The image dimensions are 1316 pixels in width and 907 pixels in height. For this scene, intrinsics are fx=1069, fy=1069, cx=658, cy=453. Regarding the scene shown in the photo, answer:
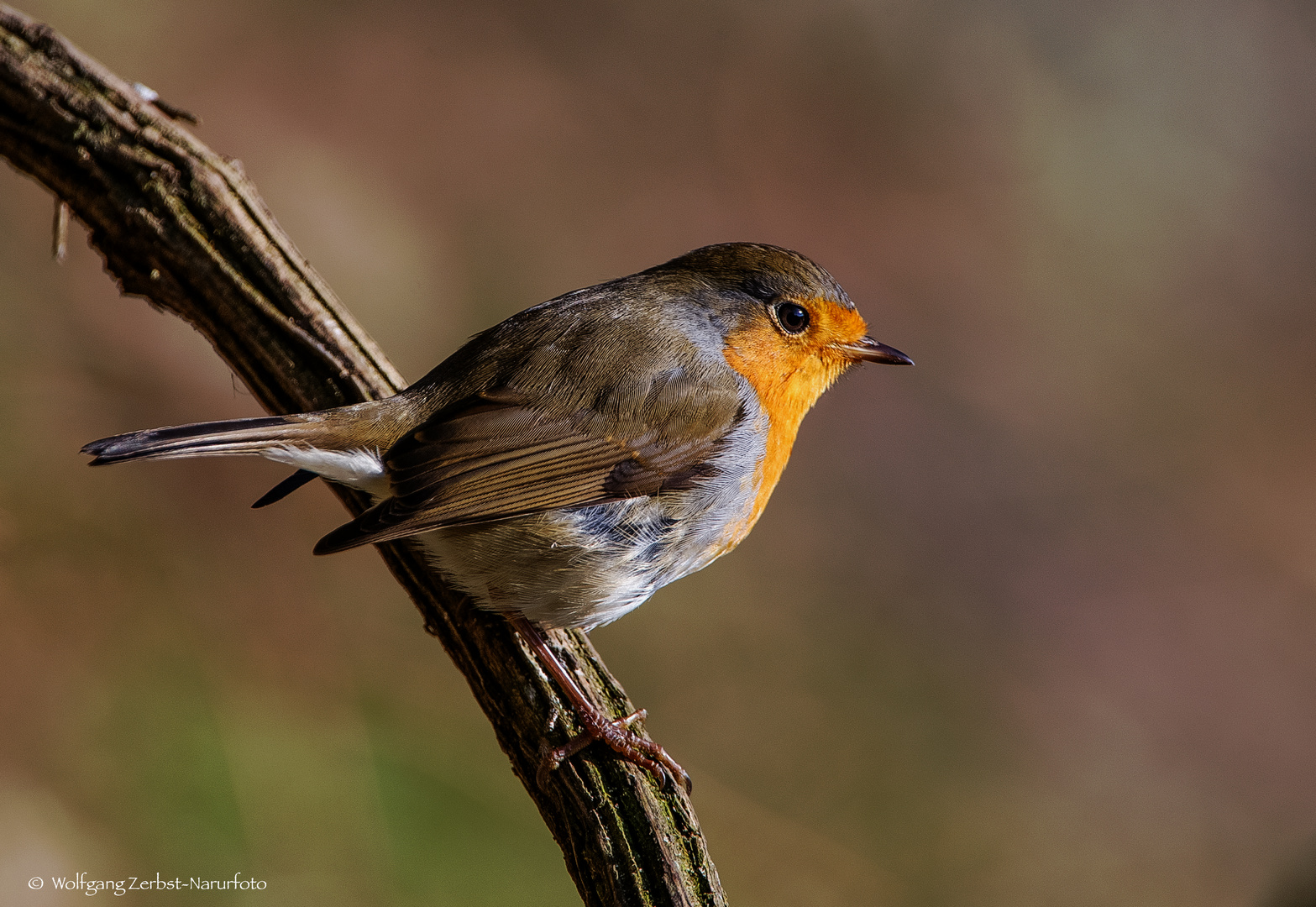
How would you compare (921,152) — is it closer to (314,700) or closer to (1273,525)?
(1273,525)

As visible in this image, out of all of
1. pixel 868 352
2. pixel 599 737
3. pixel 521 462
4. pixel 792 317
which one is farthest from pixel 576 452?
pixel 868 352

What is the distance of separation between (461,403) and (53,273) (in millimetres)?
4029

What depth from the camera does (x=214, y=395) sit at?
5.66 meters

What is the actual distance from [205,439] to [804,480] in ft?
16.3

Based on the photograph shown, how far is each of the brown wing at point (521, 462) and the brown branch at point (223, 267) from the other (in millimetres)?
417

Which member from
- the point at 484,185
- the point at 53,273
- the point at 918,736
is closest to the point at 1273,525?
the point at 918,736

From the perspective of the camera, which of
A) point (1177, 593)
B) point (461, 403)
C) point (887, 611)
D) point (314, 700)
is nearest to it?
point (461, 403)

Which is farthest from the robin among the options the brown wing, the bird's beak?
the bird's beak

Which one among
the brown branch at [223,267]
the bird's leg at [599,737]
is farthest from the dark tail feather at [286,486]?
the bird's leg at [599,737]

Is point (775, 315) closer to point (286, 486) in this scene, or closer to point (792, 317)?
point (792, 317)

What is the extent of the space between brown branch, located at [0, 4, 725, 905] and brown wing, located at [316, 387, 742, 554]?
417mm

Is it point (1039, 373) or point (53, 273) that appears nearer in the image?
point (53, 273)

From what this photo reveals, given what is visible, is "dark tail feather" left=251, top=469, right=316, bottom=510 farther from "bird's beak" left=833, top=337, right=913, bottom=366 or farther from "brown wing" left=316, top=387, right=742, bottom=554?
"bird's beak" left=833, top=337, right=913, bottom=366

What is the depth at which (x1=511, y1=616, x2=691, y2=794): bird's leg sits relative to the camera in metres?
2.55
